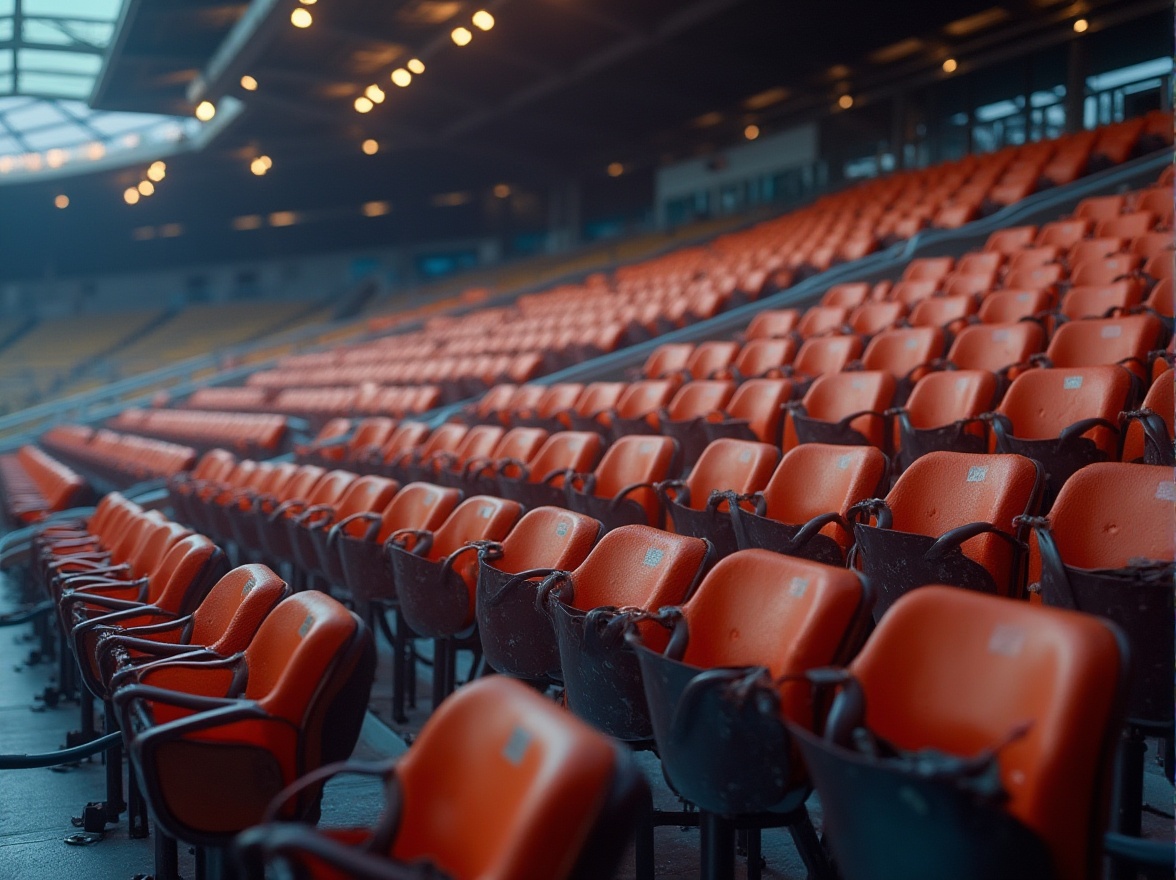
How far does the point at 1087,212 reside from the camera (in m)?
7.65

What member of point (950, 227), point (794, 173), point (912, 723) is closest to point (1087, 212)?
point (950, 227)

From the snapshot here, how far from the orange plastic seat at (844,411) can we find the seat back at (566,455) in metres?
0.85

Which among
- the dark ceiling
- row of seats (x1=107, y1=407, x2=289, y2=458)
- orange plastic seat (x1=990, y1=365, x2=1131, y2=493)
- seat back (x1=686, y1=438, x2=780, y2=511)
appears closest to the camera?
orange plastic seat (x1=990, y1=365, x2=1131, y2=493)

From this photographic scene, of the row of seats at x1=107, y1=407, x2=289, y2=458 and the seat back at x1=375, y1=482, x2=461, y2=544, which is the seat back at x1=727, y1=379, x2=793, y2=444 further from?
the row of seats at x1=107, y1=407, x2=289, y2=458

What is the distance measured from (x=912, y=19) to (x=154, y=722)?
14.7m

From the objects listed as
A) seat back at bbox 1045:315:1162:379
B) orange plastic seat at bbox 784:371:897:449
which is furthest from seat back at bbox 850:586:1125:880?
A: seat back at bbox 1045:315:1162:379

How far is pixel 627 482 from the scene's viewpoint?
3723 millimetres

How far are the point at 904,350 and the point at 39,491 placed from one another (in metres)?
7.27

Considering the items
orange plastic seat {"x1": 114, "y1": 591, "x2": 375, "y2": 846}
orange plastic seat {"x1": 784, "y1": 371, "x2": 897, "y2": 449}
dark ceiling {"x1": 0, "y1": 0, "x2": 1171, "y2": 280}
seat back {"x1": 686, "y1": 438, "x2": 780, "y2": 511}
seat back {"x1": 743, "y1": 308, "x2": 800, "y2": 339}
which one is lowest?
orange plastic seat {"x1": 114, "y1": 591, "x2": 375, "y2": 846}

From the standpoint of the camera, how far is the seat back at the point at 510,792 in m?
1.18

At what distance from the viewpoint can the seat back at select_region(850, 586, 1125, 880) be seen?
124 cm

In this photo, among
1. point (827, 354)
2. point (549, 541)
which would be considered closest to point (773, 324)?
point (827, 354)

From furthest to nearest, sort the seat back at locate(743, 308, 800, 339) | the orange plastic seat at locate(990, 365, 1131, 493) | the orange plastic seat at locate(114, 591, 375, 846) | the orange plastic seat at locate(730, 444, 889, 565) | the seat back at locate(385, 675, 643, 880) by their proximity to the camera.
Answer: the seat back at locate(743, 308, 800, 339)
the orange plastic seat at locate(990, 365, 1131, 493)
the orange plastic seat at locate(730, 444, 889, 565)
the orange plastic seat at locate(114, 591, 375, 846)
the seat back at locate(385, 675, 643, 880)

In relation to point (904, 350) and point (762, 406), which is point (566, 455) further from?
point (904, 350)
